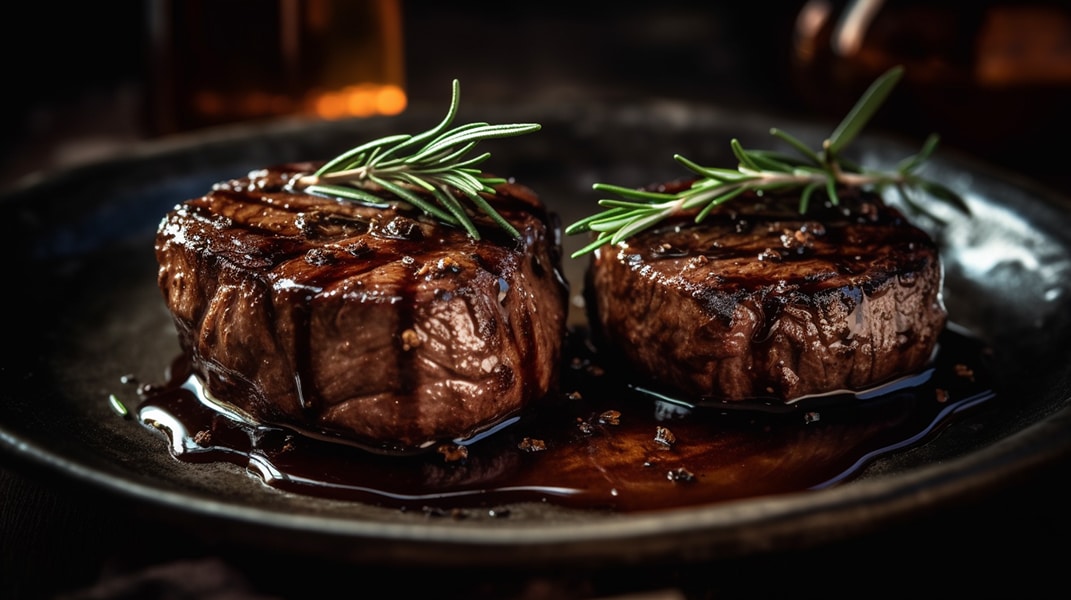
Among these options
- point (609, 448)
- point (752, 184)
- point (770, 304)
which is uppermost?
point (752, 184)

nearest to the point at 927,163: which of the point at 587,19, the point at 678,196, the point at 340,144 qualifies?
the point at 678,196

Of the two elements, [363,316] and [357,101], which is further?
[357,101]

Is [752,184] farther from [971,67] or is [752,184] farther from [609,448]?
[971,67]

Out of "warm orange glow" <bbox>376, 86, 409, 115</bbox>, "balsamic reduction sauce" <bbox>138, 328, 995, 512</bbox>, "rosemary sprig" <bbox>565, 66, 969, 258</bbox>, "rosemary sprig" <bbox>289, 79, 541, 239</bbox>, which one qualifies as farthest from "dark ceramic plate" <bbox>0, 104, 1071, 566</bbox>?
"rosemary sprig" <bbox>289, 79, 541, 239</bbox>

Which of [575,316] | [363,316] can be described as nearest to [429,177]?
[363,316]

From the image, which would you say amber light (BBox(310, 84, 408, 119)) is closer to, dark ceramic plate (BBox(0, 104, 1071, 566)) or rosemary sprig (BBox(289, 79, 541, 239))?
dark ceramic plate (BBox(0, 104, 1071, 566))

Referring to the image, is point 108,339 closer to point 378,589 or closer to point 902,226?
point 378,589

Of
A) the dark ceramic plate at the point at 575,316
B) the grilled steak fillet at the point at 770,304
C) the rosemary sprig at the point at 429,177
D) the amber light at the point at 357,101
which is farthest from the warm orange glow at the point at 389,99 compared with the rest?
the grilled steak fillet at the point at 770,304
